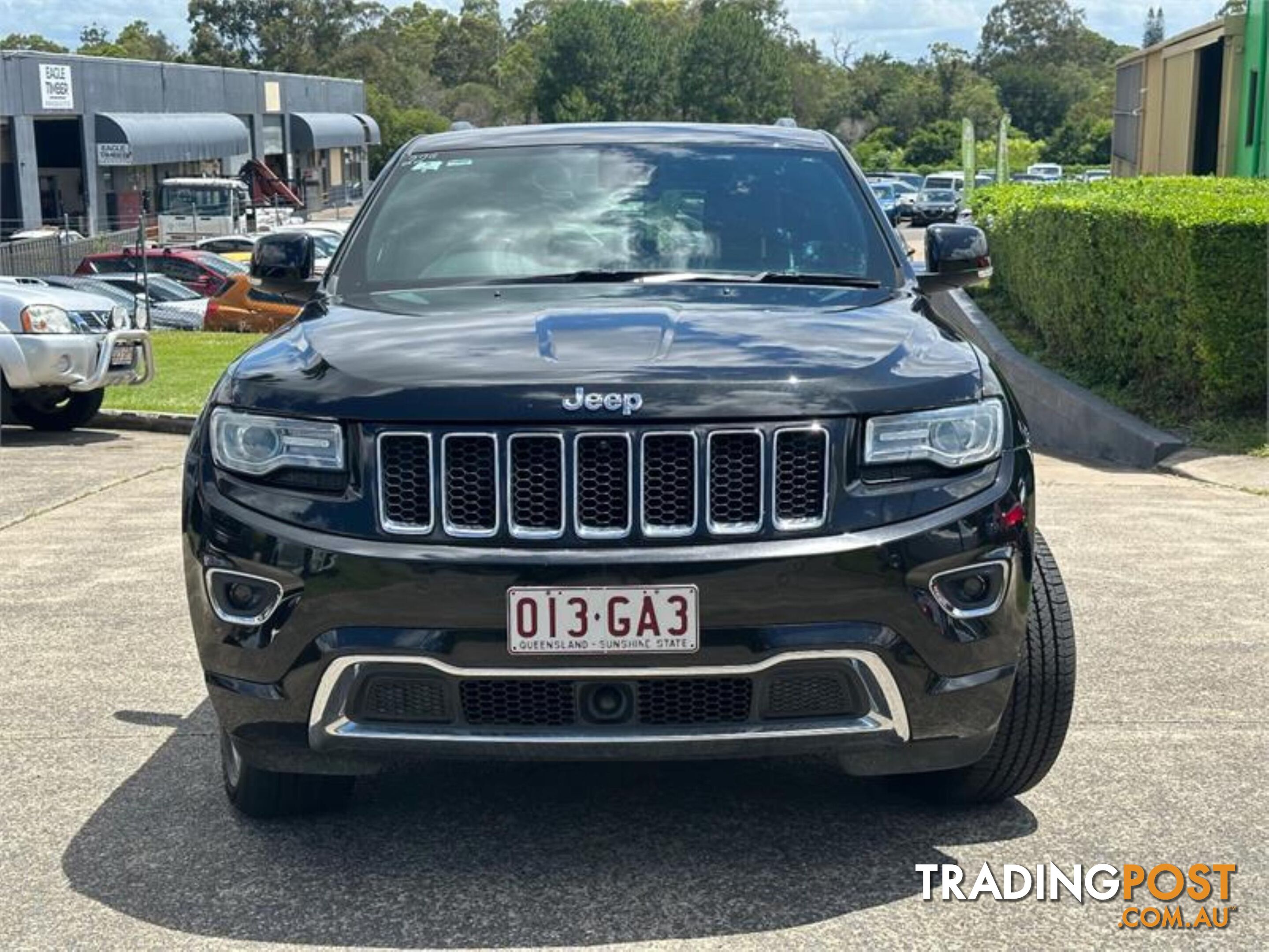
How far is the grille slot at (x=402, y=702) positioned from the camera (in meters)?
3.87

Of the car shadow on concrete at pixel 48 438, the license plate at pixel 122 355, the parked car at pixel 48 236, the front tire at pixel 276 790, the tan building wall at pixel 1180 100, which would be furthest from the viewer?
the parked car at pixel 48 236

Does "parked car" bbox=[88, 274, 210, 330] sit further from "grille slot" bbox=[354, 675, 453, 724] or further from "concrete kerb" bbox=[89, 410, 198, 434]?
"grille slot" bbox=[354, 675, 453, 724]

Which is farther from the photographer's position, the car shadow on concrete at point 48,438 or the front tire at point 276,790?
the car shadow on concrete at point 48,438

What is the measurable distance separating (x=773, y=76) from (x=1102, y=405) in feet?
318

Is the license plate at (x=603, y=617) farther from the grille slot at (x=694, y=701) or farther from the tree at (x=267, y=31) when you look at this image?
the tree at (x=267, y=31)

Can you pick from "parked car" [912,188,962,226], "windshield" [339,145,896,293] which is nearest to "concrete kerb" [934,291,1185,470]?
"windshield" [339,145,896,293]

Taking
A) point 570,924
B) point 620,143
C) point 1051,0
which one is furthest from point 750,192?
point 1051,0

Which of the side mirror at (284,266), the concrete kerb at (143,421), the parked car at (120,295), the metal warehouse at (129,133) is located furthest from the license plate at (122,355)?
the metal warehouse at (129,133)

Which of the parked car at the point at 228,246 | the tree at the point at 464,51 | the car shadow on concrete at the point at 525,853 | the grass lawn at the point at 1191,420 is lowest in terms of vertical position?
the parked car at the point at 228,246

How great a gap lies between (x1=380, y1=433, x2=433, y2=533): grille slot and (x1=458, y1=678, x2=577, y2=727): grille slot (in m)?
0.38

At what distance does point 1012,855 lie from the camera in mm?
4254

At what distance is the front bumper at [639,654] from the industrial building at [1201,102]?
20.3m

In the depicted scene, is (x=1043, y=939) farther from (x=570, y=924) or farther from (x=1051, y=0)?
(x=1051, y=0)

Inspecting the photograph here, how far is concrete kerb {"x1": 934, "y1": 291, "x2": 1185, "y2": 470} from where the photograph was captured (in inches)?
476
